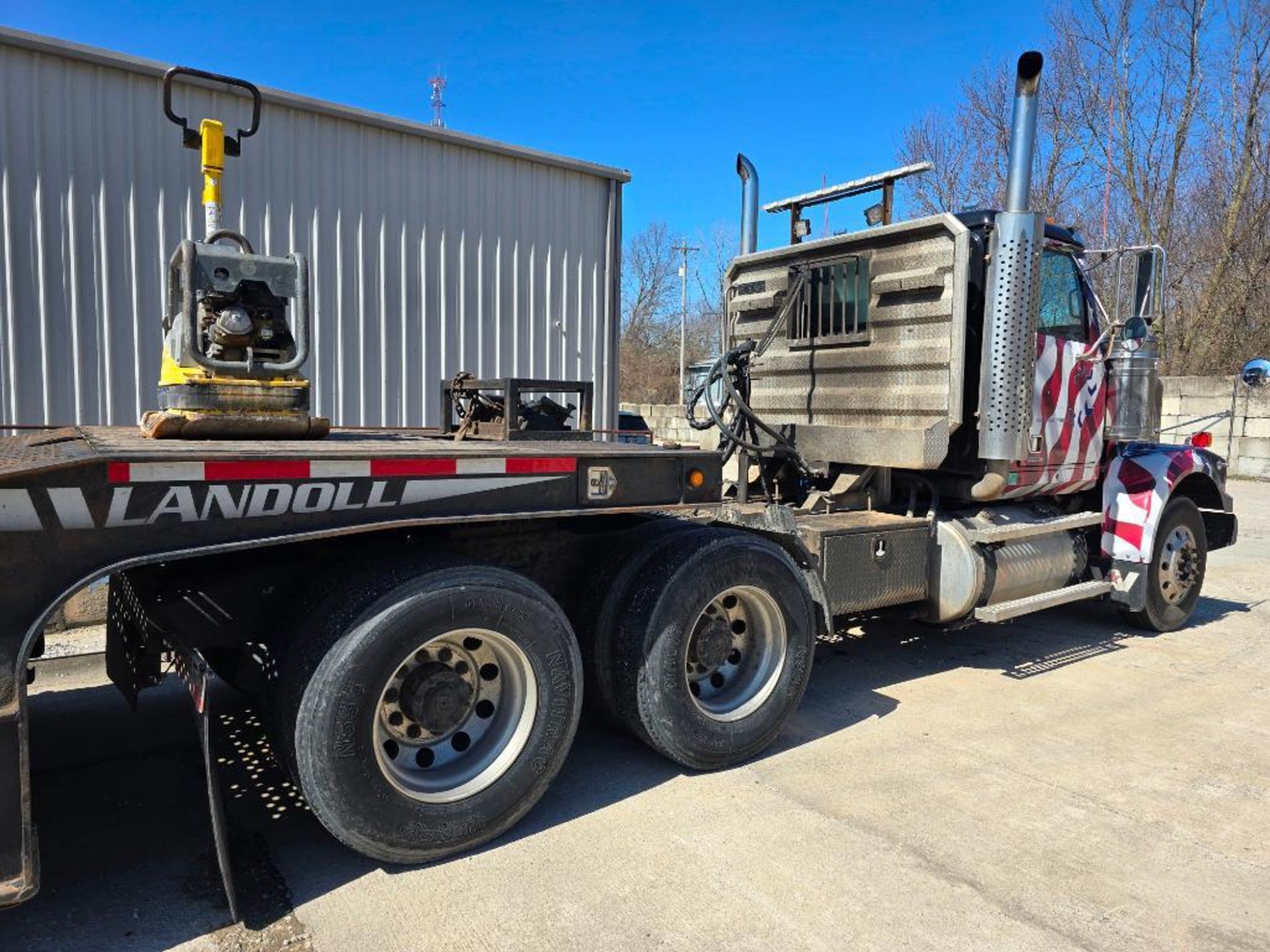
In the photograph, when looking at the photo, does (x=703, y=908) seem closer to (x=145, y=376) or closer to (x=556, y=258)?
(x=145, y=376)

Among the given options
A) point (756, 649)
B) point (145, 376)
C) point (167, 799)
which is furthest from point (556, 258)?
point (167, 799)

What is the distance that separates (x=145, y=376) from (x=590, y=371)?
4.38 meters

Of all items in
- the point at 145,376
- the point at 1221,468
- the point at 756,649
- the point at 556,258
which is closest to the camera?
the point at 756,649

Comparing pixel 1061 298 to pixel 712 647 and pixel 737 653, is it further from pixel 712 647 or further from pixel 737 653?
pixel 712 647

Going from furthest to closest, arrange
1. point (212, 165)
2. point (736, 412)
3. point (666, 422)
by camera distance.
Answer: point (666, 422) → point (736, 412) → point (212, 165)

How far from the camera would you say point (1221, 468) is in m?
7.53

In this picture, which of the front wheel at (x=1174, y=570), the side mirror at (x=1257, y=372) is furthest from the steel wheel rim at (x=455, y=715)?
the side mirror at (x=1257, y=372)

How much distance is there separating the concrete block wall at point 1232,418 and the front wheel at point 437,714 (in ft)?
61.5

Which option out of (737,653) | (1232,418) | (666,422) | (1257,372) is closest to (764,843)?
(737,653)

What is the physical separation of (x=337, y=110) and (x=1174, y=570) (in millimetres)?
7815

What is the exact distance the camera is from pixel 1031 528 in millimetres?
5988

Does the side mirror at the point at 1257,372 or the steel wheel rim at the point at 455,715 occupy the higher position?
the side mirror at the point at 1257,372

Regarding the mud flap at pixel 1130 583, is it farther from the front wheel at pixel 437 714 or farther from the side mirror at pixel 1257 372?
the front wheel at pixel 437 714

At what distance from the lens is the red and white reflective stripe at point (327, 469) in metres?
2.59
